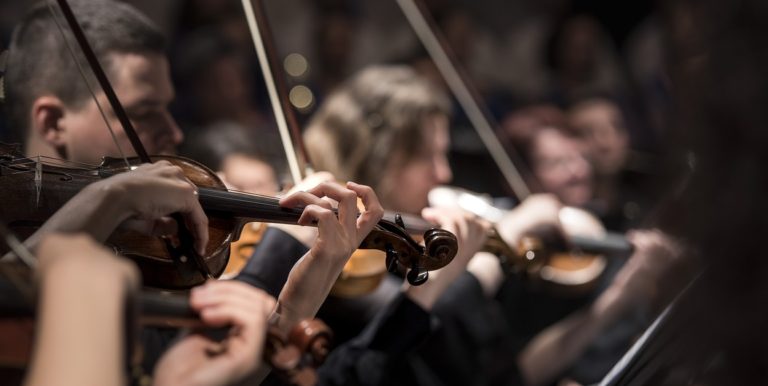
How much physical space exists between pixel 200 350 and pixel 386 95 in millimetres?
1264

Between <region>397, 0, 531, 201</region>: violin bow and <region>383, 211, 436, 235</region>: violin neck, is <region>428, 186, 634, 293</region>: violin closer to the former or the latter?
<region>397, 0, 531, 201</region>: violin bow

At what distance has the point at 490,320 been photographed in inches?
72.5

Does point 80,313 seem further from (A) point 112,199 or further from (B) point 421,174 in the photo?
(B) point 421,174

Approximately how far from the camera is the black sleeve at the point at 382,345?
1.41 meters

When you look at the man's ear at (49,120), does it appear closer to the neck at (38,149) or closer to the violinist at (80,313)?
the neck at (38,149)

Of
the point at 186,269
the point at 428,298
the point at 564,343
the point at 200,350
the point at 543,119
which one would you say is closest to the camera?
the point at 200,350

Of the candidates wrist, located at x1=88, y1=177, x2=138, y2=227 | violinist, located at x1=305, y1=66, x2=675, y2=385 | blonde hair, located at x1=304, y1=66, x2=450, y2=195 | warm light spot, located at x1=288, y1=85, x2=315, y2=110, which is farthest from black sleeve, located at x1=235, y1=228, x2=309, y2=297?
warm light spot, located at x1=288, y1=85, x2=315, y2=110

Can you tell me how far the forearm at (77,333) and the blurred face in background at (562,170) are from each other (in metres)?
2.17

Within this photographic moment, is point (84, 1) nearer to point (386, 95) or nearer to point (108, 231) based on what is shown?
point (108, 231)

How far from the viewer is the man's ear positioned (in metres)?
1.03

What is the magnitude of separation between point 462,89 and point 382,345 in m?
1.20

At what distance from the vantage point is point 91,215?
2.60ft

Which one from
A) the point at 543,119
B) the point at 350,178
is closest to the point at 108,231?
the point at 350,178

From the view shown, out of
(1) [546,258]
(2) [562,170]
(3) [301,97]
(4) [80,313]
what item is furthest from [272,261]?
(2) [562,170]
